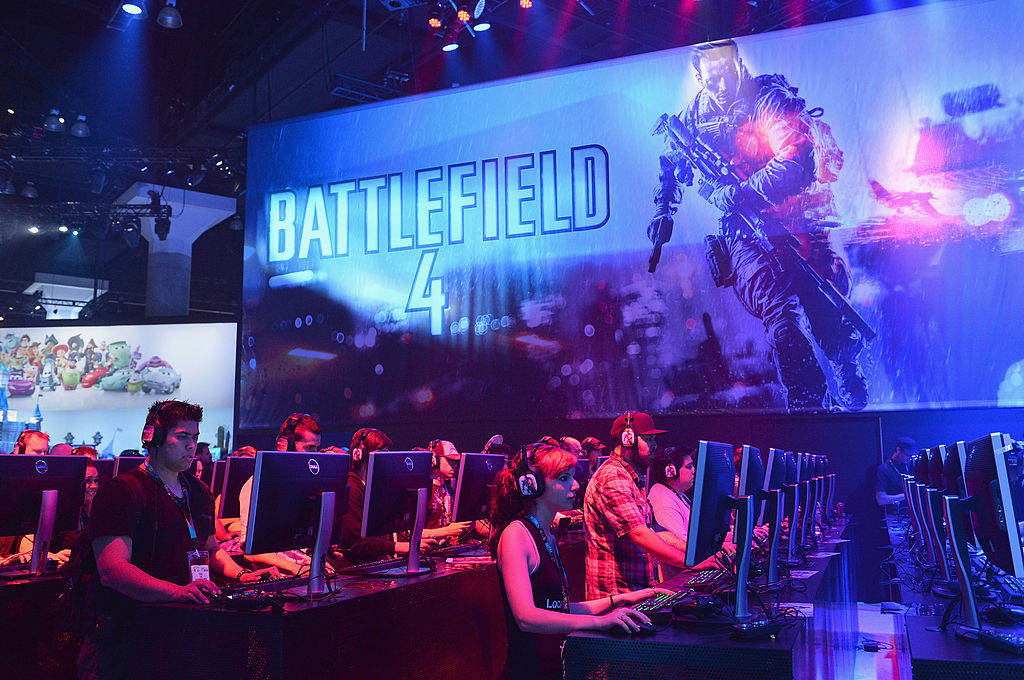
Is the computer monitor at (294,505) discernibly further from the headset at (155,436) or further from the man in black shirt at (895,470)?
the man in black shirt at (895,470)

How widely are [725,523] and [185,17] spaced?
432 inches

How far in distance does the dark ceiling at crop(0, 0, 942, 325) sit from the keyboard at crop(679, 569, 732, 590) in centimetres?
757

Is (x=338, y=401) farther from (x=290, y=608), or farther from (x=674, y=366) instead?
(x=290, y=608)

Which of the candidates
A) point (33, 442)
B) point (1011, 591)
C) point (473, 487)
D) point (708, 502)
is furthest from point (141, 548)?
point (33, 442)

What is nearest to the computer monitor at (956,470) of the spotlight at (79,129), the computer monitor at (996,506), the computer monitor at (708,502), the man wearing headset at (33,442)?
the computer monitor at (996,506)

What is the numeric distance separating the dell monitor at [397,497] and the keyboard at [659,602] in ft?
4.66

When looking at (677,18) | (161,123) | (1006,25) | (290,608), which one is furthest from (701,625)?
(161,123)

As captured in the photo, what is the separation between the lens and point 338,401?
37.0ft

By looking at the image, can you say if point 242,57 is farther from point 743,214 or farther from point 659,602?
point 659,602

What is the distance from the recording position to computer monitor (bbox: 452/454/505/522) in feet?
17.3

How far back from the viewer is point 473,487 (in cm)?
535

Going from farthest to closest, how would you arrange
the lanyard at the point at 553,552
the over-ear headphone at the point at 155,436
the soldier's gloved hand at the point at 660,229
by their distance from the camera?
the soldier's gloved hand at the point at 660,229 < the over-ear headphone at the point at 155,436 < the lanyard at the point at 553,552

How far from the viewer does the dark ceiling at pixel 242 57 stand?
10.9 meters

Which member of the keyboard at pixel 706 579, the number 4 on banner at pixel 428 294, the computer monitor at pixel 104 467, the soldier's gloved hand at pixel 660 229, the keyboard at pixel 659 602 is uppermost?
the soldier's gloved hand at pixel 660 229
